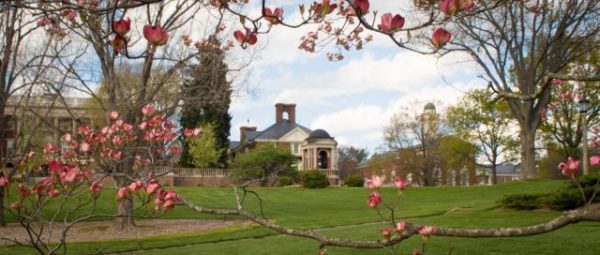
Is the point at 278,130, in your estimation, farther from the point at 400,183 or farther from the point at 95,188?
the point at 400,183

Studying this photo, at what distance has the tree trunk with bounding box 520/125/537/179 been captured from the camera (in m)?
A: 27.4

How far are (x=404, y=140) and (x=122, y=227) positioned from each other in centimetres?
3672

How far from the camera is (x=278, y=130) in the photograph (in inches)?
2648

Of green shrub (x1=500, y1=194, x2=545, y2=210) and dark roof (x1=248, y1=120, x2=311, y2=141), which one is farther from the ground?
dark roof (x1=248, y1=120, x2=311, y2=141)

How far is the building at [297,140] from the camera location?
185ft

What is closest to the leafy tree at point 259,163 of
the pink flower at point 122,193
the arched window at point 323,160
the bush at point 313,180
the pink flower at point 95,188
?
the bush at point 313,180

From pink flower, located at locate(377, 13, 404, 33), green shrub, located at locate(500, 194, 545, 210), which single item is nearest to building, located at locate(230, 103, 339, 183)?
green shrub, located at locate(500, 194, 545, 210)

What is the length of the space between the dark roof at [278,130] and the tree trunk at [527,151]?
39.3m

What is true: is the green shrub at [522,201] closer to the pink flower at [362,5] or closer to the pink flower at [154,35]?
the pink flower at [362,5]

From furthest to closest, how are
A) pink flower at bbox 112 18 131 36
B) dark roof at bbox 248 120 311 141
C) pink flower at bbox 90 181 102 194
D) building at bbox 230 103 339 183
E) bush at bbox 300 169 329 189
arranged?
dark roof at bbox 248 120 311 141, building at bbox 230 103 339 183, bush at bbox 300 169 329 189, pink flower at bbox 90 181 102 194, pink flower at bbox 112 18 131 36

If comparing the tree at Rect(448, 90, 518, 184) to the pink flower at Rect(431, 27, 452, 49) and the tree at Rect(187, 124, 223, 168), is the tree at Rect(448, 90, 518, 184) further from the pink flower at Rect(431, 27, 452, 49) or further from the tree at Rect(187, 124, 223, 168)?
the pink flower at Rect(431, 27, 452, 49)

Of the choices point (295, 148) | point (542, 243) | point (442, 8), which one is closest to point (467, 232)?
point (442, 8)

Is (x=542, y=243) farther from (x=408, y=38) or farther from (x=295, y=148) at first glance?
(x=295, y=148)

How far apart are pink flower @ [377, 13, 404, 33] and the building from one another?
4791cm
